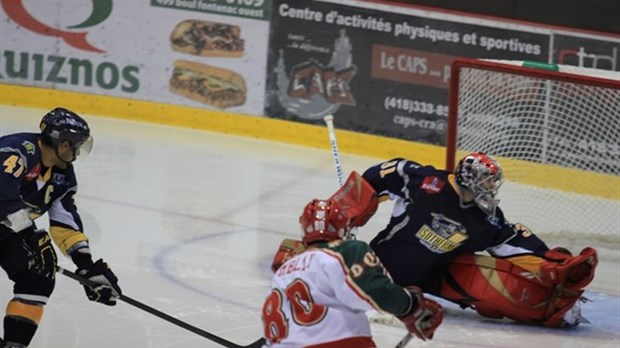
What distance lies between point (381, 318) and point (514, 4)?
131 inches

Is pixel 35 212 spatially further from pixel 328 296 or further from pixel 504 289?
pixel 504 289

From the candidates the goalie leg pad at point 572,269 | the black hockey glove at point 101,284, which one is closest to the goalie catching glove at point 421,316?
the black hockey glove at point 101,284

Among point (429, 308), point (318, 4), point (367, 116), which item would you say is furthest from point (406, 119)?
point (429, 308)

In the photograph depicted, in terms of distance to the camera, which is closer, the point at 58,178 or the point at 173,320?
the point at 58,178

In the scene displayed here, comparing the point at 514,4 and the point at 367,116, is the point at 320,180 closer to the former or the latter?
the point at 367,116

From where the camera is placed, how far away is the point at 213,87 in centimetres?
930

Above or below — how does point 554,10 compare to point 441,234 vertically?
above

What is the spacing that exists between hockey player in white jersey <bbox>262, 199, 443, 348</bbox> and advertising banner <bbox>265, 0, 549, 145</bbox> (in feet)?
16.1

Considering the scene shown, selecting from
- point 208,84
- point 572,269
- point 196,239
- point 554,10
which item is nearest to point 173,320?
point 572,269

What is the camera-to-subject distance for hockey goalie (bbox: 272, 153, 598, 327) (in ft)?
18.4

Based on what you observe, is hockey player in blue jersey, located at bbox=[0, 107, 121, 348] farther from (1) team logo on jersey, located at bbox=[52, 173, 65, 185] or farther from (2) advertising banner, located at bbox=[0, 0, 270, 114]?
(2) advertising banner, located at bbox=[0, 0, 270, 114]

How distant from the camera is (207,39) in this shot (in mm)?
9273

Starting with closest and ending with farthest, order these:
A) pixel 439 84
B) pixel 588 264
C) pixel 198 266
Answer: pixel 588 264 < pixel 198 266 < pixel 439 84

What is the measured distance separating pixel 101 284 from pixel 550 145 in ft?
10.8
